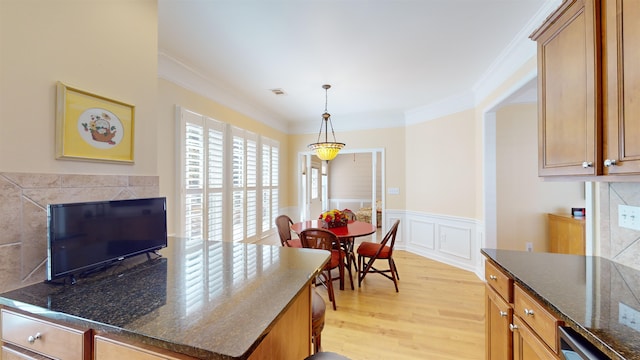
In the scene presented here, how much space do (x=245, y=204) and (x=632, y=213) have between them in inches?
150

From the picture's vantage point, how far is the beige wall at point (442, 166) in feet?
12.4

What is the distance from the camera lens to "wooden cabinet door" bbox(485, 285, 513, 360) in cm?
130

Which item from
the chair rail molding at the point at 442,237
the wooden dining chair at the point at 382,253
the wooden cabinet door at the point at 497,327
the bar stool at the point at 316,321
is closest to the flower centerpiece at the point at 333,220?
the wooden dining chair at the point at 382,253

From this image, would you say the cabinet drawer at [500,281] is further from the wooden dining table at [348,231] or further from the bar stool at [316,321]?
the wooden dining table at [348,231]

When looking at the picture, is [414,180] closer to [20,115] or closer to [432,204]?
[432,204]

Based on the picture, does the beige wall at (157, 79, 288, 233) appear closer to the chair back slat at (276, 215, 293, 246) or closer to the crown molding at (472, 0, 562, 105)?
the chair back slat at (276, 215, 293, 246)

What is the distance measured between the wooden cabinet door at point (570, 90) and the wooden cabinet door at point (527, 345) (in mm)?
776

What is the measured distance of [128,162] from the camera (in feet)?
4.99

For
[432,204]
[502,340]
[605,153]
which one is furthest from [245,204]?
[605,153]

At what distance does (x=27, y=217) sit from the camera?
110cm

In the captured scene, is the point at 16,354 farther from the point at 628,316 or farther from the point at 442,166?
the point at 442,166

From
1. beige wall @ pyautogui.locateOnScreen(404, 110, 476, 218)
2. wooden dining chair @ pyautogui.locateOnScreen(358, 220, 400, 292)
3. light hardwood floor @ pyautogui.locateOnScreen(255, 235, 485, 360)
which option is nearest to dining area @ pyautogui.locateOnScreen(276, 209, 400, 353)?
wooden dining chair @ pyautogui.locateOnScreen(358, 220, 400, 292)

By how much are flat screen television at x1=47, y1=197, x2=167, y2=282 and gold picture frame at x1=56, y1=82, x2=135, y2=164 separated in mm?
312

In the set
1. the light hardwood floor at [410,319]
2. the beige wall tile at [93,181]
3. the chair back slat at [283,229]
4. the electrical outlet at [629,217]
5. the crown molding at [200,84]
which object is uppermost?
the crown molding at [200,84]
